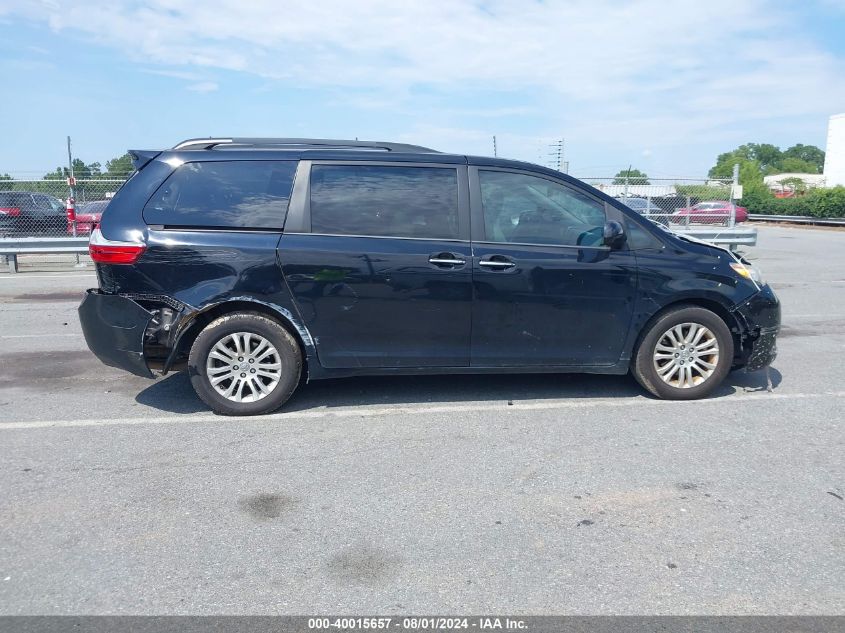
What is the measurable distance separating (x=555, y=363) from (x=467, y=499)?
181 cm

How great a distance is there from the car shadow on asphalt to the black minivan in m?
0.37

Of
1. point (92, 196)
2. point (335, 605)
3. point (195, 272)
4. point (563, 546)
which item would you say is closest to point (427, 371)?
point (195, 272)

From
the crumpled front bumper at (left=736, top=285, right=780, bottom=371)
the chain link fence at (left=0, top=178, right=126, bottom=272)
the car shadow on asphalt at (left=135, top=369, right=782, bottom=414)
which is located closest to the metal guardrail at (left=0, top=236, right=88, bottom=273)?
the chain link fence at (left=0, top=178, right=126, bottom=272)

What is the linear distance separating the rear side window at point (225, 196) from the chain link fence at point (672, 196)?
504 inches

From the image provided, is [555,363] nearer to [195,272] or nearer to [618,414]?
[618,414]

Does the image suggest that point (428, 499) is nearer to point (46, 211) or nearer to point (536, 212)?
point (536, 212)

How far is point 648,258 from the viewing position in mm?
5367

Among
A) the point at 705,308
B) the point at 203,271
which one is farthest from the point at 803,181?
the point at 203,271

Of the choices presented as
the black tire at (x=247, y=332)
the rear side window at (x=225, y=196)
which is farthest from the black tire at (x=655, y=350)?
the rear side window at (x=225, y=196)

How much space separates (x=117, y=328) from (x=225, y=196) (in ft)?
3.99

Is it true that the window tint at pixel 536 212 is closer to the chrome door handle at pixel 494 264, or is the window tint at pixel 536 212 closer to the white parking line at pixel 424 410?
the chrome door handle at pixel 494 264

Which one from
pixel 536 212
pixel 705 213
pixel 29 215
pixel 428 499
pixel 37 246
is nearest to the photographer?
pixel 428 499

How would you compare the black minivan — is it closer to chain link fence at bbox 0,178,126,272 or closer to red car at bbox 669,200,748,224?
chain link fence at bbox 0,178,126,272

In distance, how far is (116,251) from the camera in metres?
5.04
